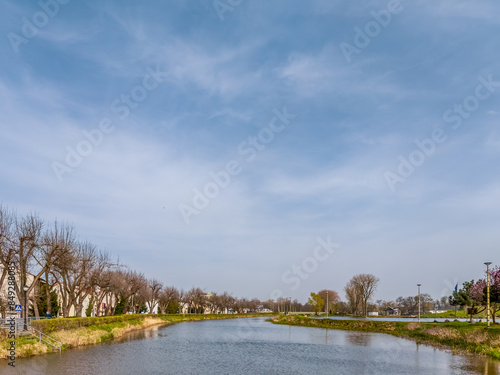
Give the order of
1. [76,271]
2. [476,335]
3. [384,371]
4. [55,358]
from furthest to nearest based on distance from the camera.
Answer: [76,271] → [476,335] → [55,358] → [384,371]

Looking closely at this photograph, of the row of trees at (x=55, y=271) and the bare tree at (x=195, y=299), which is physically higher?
the row of trees at (x=55, y=271)

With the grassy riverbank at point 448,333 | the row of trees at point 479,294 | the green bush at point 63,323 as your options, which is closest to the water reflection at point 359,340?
the grassy riverbank at point 448,333

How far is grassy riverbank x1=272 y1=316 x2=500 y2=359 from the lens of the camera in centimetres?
3669

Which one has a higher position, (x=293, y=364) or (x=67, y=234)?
(x=67, y=234)

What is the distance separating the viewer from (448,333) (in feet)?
153

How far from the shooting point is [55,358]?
101 feet

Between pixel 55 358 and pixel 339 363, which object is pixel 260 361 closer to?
pixel 339 363

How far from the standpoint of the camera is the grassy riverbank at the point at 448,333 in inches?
1444

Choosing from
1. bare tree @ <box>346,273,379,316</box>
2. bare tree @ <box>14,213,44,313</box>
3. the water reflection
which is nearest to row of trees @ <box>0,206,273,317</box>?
bare tree @ <box>14,213,44,313</box>

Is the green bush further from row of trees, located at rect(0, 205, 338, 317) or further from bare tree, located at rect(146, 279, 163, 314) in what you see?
bare tree, located at rect(146, 279, 163, 314)

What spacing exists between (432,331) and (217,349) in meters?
28.5

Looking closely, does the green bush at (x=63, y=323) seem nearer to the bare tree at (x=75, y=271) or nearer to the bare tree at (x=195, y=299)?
the bare tree at (x=75, y=271)

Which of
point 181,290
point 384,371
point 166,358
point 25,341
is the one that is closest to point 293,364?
point 384,371

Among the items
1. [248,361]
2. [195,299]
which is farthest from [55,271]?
[195,299]
